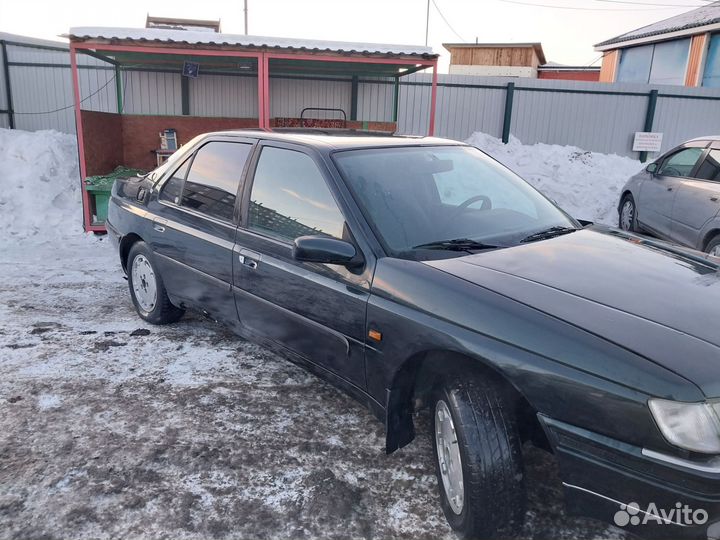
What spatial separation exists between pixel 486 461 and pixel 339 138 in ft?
7.03

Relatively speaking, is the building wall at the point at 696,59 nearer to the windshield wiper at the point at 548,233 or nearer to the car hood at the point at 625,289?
the windshield wiper at the point at 548,233

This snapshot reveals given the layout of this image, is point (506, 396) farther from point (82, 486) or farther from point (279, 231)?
point (82, 486)

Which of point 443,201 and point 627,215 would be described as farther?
point 627,215

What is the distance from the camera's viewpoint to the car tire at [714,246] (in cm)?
575

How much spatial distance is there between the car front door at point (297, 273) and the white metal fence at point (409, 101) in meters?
9.21

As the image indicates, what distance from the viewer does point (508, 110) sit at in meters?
13.6

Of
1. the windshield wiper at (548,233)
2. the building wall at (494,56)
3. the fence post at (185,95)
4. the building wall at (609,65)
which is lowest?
the windshield wiper at (548,233)

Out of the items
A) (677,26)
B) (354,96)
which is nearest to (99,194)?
(354,96)

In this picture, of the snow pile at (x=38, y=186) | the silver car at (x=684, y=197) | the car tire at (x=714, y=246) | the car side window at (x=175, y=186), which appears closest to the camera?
the car side window at (x=175, y=186)

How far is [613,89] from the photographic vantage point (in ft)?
45.8

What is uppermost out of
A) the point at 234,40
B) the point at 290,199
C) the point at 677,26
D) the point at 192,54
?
the point at 677,26

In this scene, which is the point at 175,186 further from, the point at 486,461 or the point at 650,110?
the point at 650,110

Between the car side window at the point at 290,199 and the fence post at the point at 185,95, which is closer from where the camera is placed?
the car side window at the point at 290,199

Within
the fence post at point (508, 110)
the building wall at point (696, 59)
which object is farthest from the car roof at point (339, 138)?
the building wall at point (696, 59)
